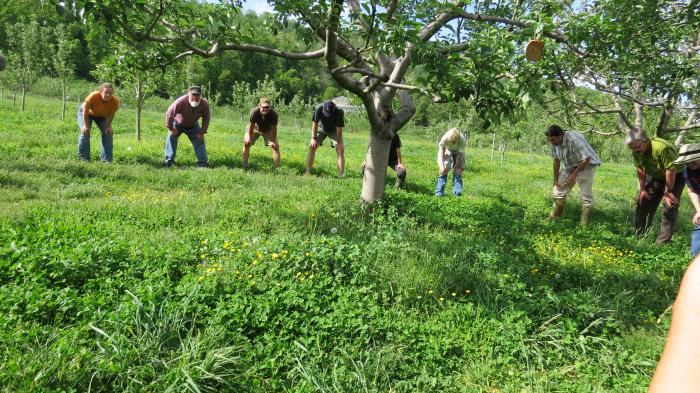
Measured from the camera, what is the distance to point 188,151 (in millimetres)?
10414

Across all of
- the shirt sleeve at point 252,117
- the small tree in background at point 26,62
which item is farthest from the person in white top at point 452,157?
the small tree in background at point 26,62

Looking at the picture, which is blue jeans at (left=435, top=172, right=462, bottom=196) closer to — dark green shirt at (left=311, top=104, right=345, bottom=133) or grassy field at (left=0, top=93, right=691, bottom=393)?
grassy field at (left=0, top=93, right=691, bottom=393)

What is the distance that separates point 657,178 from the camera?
6.09 metres

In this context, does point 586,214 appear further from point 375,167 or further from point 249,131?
point 249,131

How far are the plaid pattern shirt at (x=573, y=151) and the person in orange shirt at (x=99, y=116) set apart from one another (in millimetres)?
8314

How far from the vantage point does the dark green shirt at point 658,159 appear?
562cm

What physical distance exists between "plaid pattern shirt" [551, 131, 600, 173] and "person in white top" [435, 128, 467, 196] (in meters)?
2.08

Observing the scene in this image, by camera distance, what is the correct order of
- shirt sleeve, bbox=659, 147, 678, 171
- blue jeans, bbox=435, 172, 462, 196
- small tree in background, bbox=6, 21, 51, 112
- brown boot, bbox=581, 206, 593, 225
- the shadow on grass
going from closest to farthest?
the shadow on grass, shirt sleeve, bbox=659, 147, 678, 171, brown boot, bbox=581, 206, 593, 225, blue jeans, bbox=435, 172, 462, 196, small tree in background, bbox=6, 21, 51, 112

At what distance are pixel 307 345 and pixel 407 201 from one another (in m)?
4.05

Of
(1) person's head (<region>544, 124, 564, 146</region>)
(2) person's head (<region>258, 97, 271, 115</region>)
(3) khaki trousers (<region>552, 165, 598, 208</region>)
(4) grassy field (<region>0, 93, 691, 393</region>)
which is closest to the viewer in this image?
(4) grassy field (<region>0, 93, 691, 393</region>)

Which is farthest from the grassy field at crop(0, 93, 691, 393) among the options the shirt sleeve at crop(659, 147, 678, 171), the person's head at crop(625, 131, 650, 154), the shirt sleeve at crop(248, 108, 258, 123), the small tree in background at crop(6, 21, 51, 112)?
the small tree in background at crop(6, 21, 51, 112)

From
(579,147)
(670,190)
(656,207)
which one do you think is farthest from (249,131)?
(656,207)

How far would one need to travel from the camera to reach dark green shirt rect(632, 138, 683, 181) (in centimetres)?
562

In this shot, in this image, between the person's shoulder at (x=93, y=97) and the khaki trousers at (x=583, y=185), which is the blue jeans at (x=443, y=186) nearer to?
the khaki trousers at (x=583, y=185)
